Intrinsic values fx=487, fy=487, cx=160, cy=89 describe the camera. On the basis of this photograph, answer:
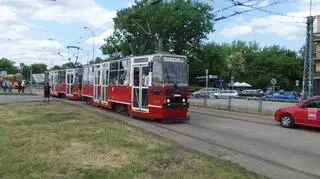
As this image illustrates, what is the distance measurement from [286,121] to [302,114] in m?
0.92

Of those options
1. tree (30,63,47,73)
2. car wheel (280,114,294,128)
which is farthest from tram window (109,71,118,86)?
tree (30,63,47,73)

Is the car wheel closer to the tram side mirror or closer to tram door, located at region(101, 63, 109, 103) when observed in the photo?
the tram side mirror

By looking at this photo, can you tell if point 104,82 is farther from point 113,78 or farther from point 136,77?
point 136,77

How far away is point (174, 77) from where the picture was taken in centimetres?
2119

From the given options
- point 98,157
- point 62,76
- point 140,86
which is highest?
point 62,76

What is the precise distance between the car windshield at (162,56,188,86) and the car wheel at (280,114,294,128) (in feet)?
14.4

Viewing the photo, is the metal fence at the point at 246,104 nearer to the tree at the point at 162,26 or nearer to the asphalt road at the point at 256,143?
the asphalt road at the point at 256,143

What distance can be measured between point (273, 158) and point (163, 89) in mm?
8900

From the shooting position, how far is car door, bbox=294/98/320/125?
62.7ft

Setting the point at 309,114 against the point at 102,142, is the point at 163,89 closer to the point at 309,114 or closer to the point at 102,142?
the point at 309,114

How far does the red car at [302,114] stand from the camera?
62.9 feet

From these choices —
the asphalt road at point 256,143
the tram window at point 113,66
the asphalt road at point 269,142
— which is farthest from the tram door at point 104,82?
the asphalt road at point 269,142

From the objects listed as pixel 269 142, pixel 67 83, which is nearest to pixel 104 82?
pixel 269 142

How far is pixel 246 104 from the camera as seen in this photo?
2969 centimetres
